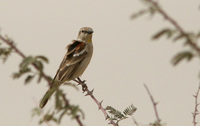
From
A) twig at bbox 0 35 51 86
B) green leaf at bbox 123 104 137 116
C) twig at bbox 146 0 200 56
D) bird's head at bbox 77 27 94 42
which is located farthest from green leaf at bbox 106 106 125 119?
bird's head at bbox 77 27 94 42

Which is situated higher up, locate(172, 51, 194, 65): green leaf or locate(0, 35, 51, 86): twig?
locate(0, 35, 51, 86): twig

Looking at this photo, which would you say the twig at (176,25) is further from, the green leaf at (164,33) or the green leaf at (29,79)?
the green leaf at (29,79)

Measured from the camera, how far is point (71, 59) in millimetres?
7078

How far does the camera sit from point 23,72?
2543mm

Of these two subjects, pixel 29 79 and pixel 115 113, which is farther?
pixel 115 113

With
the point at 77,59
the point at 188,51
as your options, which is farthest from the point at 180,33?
the point at 77,59

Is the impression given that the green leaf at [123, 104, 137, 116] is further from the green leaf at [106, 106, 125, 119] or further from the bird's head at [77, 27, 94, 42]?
the bird's head at [77, 27, 94, 42]

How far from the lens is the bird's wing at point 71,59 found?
6512mm

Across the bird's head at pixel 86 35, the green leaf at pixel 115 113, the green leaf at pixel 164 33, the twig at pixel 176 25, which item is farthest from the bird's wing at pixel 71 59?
the green leaf at pixel 164 33

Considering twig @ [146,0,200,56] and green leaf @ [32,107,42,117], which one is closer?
twig @ [146,0,200,56]

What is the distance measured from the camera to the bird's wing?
6.51 m

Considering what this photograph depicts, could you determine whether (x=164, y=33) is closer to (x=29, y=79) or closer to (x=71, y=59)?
(x=29, y=79)

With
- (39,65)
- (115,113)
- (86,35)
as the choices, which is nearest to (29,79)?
(39,65)

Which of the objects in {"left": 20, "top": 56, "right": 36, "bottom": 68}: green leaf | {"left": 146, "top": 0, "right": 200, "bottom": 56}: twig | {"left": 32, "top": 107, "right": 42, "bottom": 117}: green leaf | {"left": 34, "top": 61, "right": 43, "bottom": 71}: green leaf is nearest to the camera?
{"left": 146, "top": 0, "right": 200, "bottom": 56}: twig
